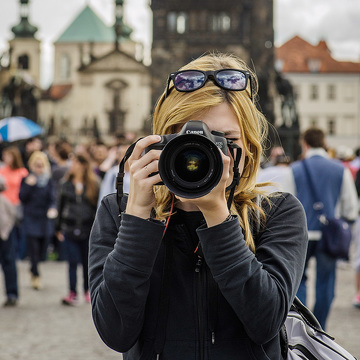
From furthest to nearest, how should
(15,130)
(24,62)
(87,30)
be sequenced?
(87,30), (24,62), (15,130)

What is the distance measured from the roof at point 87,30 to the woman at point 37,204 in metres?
88.3

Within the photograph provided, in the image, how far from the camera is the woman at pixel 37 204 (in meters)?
9.41

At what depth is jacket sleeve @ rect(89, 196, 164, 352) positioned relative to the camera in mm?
1797

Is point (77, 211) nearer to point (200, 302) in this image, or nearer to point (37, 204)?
point (37, 204)

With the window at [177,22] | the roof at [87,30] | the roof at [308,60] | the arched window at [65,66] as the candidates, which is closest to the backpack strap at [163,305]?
the window at [177,22]

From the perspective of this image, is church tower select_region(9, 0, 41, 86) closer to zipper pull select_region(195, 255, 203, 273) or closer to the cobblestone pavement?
the cobblestone pavement

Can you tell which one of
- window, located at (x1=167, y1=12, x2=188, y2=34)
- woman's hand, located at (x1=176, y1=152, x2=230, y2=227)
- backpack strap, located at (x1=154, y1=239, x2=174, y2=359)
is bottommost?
backpack strap, located at (x1=154, y1=239, x2=174, y2=359)

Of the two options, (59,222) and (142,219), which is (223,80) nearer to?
(142,219)

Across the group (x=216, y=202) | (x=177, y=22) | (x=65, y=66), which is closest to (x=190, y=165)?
(x=216, y=202)

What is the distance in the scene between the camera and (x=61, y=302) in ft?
26.9

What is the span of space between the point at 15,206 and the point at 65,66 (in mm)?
87930

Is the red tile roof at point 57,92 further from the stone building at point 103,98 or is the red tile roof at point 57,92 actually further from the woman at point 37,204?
the woman at point 37,204

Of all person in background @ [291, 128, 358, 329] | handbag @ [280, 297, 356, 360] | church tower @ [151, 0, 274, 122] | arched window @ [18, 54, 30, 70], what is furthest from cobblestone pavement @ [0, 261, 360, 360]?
arched window @ [18, 54, 30, 70]

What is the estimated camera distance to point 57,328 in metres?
6.82
